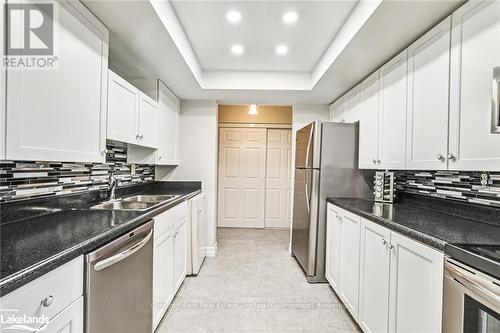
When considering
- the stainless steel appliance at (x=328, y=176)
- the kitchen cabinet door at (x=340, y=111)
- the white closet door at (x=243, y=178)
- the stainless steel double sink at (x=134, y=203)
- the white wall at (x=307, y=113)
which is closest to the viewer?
the stainless steel double sink at (x=134, y=203)

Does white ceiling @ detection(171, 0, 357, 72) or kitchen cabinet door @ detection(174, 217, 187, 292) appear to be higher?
white ceiling @ detection(171, 0, 357, 72)

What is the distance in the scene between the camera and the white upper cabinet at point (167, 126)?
108 inches

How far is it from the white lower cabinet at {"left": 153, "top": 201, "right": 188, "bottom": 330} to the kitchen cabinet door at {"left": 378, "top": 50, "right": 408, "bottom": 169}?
189 cm

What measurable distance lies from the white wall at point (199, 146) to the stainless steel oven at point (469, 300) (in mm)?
2869

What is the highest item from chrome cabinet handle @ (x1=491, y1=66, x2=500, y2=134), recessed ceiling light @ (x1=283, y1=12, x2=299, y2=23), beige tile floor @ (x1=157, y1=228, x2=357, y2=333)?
recessed ceiling light @ (x1=283, y1=12, x2=299, y2=23)

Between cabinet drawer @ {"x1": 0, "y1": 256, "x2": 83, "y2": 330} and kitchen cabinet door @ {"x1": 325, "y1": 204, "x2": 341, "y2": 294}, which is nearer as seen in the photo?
cabinet drawer @ {"x1": 0, "y1": 256, "x2": 83, "y2": 330}

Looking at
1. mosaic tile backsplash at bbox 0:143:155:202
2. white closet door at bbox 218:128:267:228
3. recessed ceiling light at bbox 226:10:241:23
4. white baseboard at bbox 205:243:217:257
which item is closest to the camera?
mosaic tile backsplash at bbox 0:143:155:202

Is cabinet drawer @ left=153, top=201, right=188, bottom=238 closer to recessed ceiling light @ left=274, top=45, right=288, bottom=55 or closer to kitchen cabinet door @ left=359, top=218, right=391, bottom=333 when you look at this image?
kitchen cabinet door @ left=359, top=218, right=391, bottom=333

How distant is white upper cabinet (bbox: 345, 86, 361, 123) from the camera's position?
2673 mm

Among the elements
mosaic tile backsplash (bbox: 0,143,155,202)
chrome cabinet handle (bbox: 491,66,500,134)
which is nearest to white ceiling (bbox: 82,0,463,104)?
chrome cabinet handle (bbox: 491,66,500,134)

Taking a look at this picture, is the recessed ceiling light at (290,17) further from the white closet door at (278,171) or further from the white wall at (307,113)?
the white closet door at (278,171)

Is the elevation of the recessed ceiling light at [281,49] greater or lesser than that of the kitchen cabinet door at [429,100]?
greater

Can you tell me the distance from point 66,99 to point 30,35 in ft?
1.01

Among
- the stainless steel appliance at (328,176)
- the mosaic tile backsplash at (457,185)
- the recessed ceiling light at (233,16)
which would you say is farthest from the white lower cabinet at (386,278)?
the recessed ceiling light at (233,16)
